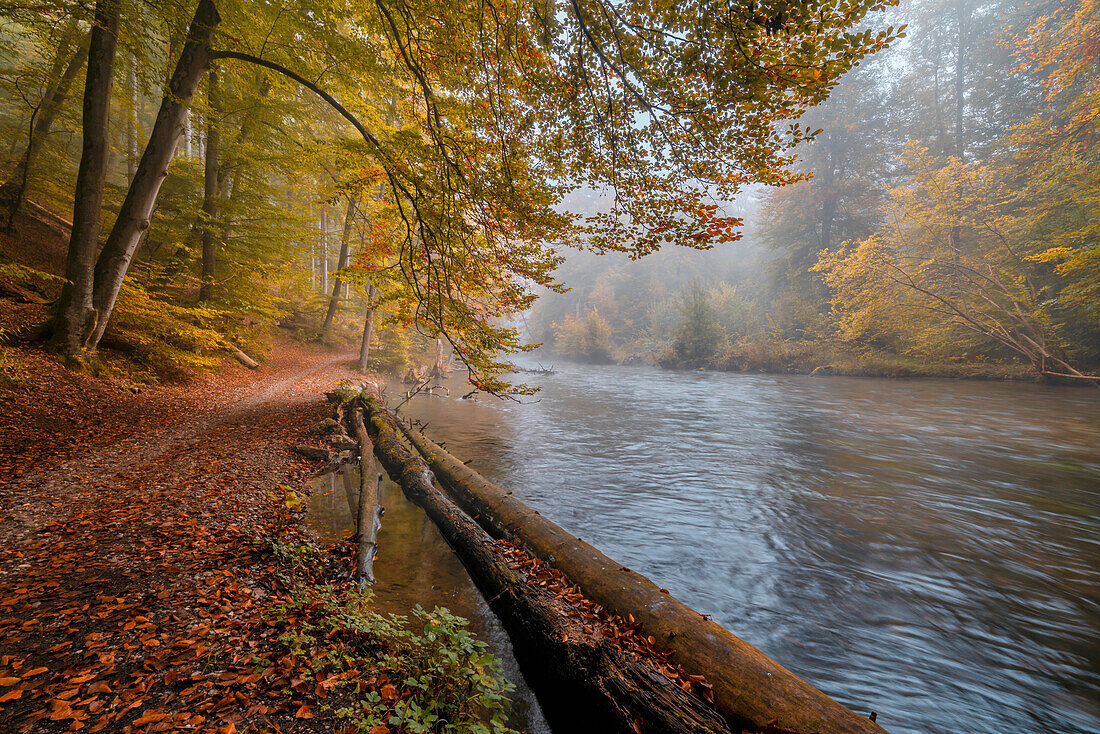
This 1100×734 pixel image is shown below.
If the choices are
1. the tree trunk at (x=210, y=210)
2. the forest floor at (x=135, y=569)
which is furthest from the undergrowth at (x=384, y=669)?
the tree trunk at (x=210, y=210)

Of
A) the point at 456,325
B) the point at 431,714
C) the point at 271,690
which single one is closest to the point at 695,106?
the point at 456,325

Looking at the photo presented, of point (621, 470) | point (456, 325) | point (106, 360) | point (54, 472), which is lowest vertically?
point (621, 470)

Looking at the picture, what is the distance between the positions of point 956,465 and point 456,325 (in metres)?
10.6

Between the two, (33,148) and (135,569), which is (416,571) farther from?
(33,148)

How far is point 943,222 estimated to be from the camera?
16.5 metres

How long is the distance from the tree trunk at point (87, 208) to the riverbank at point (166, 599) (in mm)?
1610

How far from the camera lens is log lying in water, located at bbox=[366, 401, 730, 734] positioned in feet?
7.27

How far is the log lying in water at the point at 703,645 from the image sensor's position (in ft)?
7.10

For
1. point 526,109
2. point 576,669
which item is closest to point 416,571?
point 576,669

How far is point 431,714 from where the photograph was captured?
2217 mm

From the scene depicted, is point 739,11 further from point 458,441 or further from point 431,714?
point 458,441

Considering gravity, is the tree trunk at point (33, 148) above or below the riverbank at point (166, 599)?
above

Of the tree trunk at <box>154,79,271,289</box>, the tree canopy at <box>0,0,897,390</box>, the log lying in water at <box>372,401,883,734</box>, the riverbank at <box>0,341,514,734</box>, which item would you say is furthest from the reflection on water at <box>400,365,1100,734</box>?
the tree trunk at <box>154,79,271,289</box>

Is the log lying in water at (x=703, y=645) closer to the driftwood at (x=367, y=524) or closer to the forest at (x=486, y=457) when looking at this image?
the forest at (x=486, y=457)
